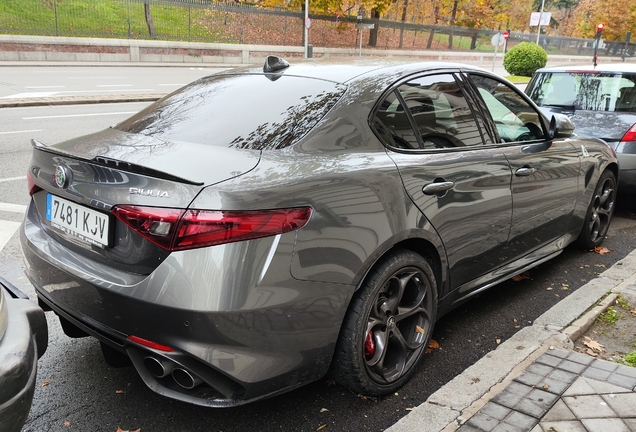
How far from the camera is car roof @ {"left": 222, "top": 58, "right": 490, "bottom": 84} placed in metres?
3.11

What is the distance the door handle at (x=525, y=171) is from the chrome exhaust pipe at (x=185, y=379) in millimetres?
2406

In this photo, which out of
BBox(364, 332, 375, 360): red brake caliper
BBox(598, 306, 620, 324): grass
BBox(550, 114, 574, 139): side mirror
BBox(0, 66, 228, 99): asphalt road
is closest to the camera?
BBox(364, 332, 375, 360): red brake caliper

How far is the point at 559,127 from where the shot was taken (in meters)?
4.11

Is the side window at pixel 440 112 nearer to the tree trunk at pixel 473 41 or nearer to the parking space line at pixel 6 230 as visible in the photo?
the parking space line at pixel 6 230

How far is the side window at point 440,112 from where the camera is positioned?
3164mm

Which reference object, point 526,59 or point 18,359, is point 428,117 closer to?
point 18,359

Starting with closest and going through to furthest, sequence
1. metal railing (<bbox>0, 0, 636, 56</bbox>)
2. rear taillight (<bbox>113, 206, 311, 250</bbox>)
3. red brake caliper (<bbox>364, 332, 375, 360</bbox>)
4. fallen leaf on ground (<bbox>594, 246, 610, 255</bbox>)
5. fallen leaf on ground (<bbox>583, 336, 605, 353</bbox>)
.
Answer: rear taillight (<bbox>113, 206, 311, 250</bbox>), red brake caliper (<bbox>364, 332, 375, 360</bbox>), fallen leaf on ground (<bbox>583, 336, 605, 353</bbox>), fallen leaf on ground (<bbox>594, 246, 610, 255</bbox>), metal railing (<bbox>0, 0, 636, 56</bbox>)

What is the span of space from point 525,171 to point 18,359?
3.09 metres

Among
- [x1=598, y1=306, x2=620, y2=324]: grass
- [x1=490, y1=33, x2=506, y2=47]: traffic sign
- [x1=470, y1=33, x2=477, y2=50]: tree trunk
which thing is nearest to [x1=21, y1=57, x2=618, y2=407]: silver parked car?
[x1=598, y1=306, x2=620, y2=324]: grass

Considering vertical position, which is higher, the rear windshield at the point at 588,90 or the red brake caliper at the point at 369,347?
the rear windshield at the point at 588,90

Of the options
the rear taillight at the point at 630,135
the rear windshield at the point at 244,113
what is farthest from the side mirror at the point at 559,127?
the rear taillight at the point at 630,135

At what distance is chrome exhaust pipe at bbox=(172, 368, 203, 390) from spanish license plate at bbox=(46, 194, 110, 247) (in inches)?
23.5

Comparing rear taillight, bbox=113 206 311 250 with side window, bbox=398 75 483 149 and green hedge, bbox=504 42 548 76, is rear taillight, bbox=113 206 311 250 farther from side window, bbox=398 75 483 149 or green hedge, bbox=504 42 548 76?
green hedge, bbox=504 42 548 76

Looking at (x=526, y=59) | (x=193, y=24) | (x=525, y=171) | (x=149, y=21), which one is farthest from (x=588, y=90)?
(x=193, y=24)
